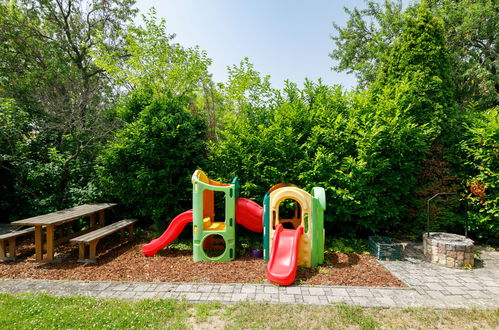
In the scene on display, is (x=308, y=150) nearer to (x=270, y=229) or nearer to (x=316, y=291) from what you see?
(x=270, y=229)

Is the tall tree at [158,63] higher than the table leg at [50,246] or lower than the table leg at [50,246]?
higher

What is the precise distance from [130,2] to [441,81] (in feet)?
58.5

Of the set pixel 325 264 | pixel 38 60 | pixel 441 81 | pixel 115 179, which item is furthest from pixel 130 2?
pixel 325 264

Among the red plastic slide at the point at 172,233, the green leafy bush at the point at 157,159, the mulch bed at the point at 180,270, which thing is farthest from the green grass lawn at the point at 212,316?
the green leafy bush at the point at 157,159

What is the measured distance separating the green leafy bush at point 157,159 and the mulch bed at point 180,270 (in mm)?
1600

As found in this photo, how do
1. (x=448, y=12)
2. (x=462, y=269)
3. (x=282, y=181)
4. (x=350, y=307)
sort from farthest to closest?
(x=448, y=12), (x=282, y=181), (x=462, y=269), (x=350, y=307)

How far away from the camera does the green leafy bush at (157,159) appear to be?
7086 mm

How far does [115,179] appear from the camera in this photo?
24.8 feet

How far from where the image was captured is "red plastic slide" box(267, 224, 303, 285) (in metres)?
4.59

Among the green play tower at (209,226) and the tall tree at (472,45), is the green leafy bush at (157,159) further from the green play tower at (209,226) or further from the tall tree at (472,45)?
the tall tree at (472,45)

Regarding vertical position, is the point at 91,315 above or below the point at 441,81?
below

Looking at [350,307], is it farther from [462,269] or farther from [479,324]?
[462,269]

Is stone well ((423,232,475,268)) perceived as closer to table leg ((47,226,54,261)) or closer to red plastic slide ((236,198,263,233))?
red plastic slide ((236,198,263,233))

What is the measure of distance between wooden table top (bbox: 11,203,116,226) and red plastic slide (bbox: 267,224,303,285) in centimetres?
491
